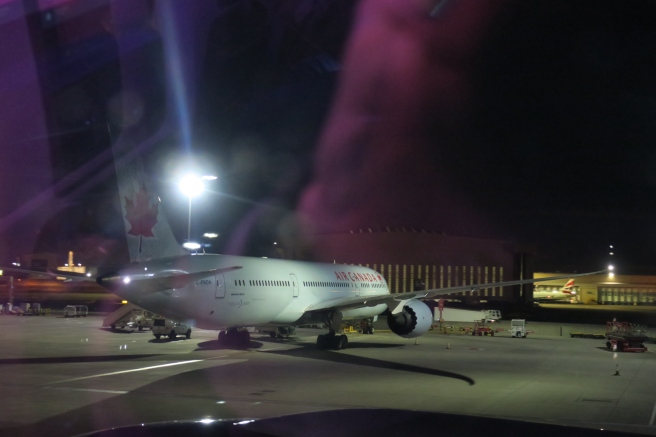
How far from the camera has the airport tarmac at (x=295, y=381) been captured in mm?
13867

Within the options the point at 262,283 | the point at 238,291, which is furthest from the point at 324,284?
the point at 238,291

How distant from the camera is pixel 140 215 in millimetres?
25062

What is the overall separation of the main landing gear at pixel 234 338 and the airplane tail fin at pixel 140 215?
5.12 metres

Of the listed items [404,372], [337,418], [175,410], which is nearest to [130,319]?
[404,372]

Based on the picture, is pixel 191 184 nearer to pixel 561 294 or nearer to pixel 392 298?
pixel 392 298

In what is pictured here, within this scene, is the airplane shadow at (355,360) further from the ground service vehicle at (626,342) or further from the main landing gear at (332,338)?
the ground service vehicle at (626,342)

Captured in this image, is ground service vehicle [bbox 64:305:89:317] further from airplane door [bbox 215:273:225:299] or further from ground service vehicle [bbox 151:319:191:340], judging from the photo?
airplane door [bbox 215:273:225:299]

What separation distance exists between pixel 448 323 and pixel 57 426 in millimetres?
42673

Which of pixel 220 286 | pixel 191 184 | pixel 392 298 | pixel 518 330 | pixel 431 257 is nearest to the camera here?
pixel 220 286

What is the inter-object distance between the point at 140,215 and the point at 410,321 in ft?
40.5

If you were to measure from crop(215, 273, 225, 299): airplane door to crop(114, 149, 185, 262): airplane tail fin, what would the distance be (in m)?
1.90

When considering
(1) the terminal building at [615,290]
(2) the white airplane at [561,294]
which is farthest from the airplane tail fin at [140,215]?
(1) the terminal building at [615,290]

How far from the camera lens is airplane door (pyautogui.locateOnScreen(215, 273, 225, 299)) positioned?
25234 mm

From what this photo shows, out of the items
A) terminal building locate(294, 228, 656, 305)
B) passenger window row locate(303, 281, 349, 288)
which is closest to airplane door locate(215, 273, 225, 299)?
passenger window row locate(303, 281, 349, 288)
